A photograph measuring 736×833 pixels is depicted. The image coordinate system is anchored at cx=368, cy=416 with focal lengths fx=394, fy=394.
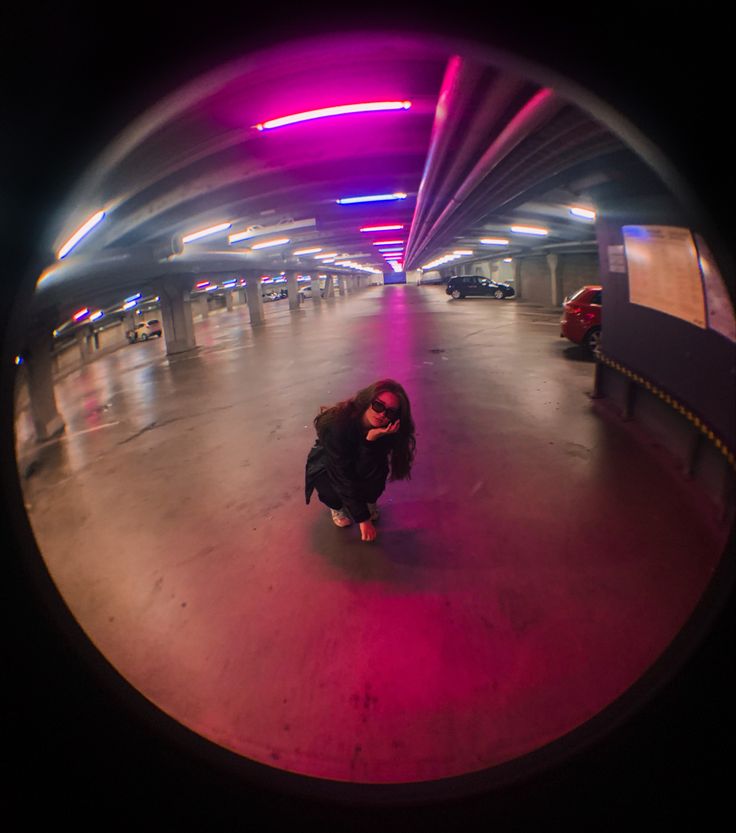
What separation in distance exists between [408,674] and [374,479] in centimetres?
143

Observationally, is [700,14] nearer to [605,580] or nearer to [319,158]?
[605,580]

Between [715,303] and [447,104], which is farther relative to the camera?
[715,303]

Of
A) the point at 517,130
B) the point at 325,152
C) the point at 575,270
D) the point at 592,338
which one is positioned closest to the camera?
the point at 517,130

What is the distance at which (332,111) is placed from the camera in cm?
367

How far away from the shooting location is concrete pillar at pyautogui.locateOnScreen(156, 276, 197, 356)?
1574 cm

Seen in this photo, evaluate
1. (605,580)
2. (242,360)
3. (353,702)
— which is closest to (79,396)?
(242,360)

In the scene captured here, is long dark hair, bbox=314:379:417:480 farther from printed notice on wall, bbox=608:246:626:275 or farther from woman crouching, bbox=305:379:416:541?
printed notice on wall, bbox=608:246:626:275

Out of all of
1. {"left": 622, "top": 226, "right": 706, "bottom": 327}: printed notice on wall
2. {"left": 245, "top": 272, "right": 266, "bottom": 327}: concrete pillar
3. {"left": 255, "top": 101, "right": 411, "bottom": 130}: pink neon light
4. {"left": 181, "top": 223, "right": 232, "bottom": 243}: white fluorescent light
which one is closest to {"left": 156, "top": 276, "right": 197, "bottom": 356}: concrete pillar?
{"left": 181, "top": 223, "right": 232, "bottom": 243}: white fluorescent light

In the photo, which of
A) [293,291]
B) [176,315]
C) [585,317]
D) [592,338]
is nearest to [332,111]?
[585,317]

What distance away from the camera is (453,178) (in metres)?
5.44

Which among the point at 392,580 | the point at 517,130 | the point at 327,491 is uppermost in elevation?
the point at 517,130

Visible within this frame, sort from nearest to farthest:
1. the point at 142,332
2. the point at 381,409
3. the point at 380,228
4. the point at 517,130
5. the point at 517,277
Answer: the point at 381,409, the point at 517,130, the point at 380,228, the point at 142,332, the point at 517,277

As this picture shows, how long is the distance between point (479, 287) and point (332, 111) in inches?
1099

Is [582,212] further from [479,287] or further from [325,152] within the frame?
[479,287]
